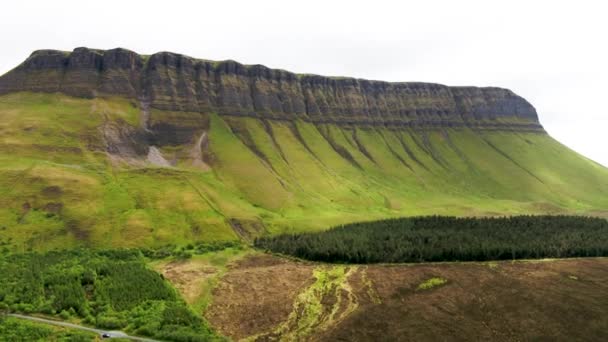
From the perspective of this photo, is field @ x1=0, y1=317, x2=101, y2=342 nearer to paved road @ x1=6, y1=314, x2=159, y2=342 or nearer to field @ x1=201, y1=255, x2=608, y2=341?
paved road @ x1=6, y1=314, x2=159, y2=342

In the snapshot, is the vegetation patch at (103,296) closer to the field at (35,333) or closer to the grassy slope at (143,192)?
the field at (35,333)

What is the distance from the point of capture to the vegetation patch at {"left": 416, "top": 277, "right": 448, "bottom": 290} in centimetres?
7044

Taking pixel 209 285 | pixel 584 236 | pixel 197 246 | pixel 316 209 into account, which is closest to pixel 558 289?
pixel 584 236

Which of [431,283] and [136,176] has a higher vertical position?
[136,176]

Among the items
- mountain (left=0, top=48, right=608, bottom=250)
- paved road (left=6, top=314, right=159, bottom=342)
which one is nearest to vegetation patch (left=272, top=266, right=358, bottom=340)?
paved road (left=6, top=314, right=159, bottom=342)

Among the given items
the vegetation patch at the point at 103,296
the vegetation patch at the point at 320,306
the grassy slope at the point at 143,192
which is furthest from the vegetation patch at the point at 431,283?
the grassy slope at the point at 143,192

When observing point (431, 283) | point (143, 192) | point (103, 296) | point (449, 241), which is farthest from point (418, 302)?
point (143, 192)

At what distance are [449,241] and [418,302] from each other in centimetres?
3115

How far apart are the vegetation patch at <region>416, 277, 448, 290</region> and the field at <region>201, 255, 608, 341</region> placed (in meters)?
0.14

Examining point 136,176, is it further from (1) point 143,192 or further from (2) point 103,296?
(2) point 103,296

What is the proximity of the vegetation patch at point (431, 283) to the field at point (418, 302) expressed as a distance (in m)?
0.14

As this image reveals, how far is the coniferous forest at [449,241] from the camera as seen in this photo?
86.5 m

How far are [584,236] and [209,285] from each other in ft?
261

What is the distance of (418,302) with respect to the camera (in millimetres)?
66000
